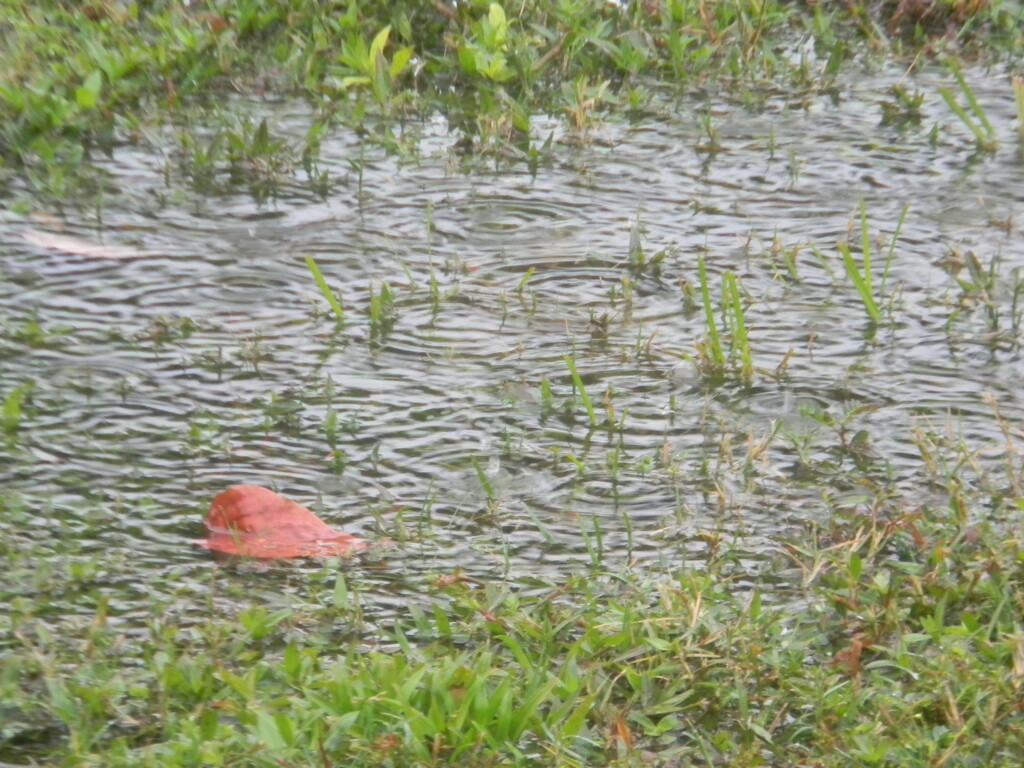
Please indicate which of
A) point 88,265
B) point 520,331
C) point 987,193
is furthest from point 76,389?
point 987,193

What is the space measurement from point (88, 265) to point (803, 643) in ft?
7.47

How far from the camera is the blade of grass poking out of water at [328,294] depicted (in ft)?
11.8

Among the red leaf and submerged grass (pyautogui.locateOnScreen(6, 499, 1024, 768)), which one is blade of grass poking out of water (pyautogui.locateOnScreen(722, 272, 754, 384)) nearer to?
submerged grass (pyautogui.locateOnScreen(6, 499, 1024, 768))

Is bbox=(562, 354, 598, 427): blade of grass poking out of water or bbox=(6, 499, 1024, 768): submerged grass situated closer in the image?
bbox=(6, 499, 1024, 768): submerged grass

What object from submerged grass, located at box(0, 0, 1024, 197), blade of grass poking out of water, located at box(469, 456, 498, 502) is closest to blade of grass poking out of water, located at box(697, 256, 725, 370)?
blade of grass poking out of water, located at box(469, 456, 498, 502)

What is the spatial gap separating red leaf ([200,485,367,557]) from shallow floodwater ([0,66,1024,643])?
0.04 m

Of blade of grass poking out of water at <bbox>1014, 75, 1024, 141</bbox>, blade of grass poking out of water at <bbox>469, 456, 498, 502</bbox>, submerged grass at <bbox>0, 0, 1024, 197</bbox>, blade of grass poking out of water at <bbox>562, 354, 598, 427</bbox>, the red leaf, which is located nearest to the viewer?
the red leaf

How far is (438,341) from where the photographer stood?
3594 mm

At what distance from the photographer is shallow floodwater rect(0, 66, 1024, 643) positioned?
9.56ft

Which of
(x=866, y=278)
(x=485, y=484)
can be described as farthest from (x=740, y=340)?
(x=485, y=484)

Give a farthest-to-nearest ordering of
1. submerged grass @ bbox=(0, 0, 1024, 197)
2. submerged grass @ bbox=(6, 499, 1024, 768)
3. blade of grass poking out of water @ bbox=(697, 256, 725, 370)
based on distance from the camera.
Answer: submerged grass @ bbox=(0, 0, 1024, 197) < blade of grass poking out of water @ bbox=(697, 256, 725, 370) < submerged grass @ bbox=(6, 499, 1024, 768)

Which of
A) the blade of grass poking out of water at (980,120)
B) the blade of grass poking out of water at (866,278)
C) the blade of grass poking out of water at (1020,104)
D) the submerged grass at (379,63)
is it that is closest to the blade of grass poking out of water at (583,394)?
the blade of grass poking out of water at (866,278)

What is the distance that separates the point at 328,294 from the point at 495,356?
46 centimetres

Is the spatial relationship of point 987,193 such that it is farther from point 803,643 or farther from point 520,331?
point 803,643
